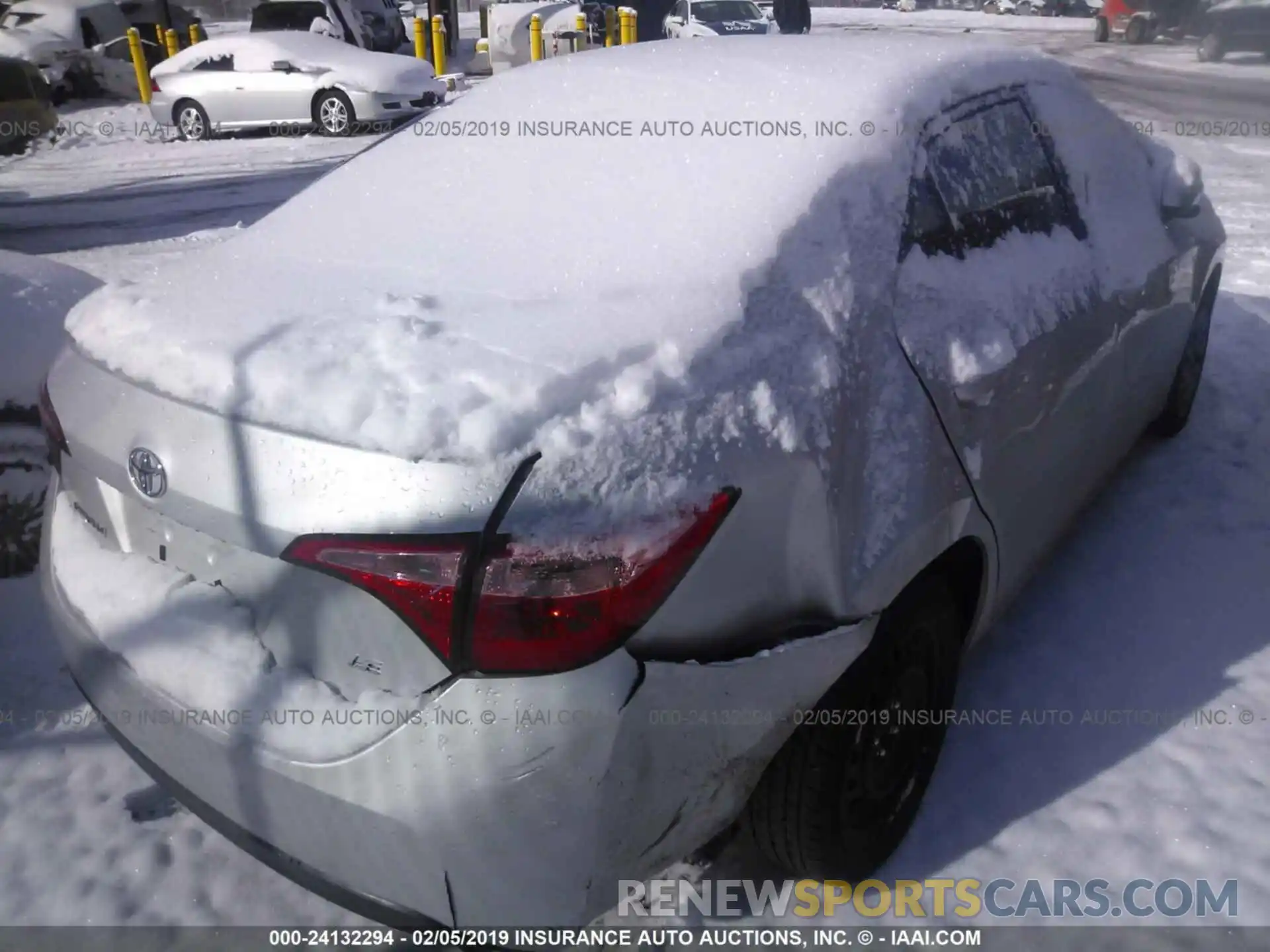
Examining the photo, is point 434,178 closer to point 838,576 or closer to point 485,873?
point 838,576

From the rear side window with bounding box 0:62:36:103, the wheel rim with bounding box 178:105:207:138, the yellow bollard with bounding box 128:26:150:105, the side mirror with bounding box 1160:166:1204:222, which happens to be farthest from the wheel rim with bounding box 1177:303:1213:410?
the yellow bollard with bounding box 128:26:150:105

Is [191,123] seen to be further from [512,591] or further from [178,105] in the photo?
[512,591]

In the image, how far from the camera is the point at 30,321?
3.34 meters

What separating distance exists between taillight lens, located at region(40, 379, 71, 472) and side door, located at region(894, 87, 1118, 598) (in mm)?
1659

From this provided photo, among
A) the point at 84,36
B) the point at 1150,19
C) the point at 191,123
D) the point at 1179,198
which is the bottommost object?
the point at 191,123

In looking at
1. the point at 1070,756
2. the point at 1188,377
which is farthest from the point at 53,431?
the point at 1188,377

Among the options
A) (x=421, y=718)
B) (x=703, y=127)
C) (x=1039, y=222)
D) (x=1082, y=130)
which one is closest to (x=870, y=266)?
(x=703, y=127)

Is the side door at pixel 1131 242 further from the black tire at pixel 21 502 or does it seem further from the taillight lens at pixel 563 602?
the black tire at pixel 21 502

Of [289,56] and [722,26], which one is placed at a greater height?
[289,56]

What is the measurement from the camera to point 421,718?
1.52m

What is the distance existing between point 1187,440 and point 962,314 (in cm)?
272

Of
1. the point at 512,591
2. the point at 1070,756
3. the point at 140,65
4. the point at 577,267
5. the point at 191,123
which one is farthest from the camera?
the point at 140,65

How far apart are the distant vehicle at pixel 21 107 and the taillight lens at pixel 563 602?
39.2 ft

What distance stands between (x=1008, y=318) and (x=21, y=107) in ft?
39.3
